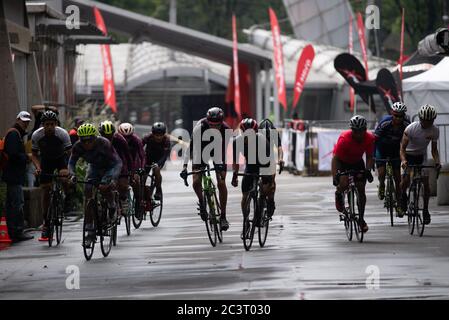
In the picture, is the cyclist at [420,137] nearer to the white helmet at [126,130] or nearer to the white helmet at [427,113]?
the white helmet at [427,113]

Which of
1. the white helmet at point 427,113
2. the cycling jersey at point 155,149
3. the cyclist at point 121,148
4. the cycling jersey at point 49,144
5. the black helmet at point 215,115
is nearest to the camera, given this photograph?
the black helmet at point 215,115

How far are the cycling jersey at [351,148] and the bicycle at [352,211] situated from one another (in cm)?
25

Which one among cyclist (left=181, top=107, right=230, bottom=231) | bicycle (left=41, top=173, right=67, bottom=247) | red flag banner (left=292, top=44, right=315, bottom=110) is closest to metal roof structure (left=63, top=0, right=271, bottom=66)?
red flag banner (left=292, top=44, right=315, bottom=110)

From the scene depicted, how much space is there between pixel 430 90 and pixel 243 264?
16.2m

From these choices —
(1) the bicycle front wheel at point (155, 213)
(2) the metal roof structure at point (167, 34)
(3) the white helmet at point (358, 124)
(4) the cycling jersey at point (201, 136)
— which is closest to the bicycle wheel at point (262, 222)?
(4) the cycling jersey at point (201, 136)

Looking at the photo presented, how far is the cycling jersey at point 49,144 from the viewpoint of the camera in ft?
62.3

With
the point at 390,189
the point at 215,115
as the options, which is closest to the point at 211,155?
the point at 215,115

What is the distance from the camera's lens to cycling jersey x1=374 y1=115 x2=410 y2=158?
21.0 metres

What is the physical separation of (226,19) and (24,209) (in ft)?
231

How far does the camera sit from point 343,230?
20.0m

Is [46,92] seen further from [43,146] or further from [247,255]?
[247,255]

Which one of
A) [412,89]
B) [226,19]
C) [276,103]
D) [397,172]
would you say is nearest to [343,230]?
[397,172]

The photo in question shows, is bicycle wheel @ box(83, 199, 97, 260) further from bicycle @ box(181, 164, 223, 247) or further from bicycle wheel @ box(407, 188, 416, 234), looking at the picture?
bicycle wheel @ box(407, 188, 416, 234)

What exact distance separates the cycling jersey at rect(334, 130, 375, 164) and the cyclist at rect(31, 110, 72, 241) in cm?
397
